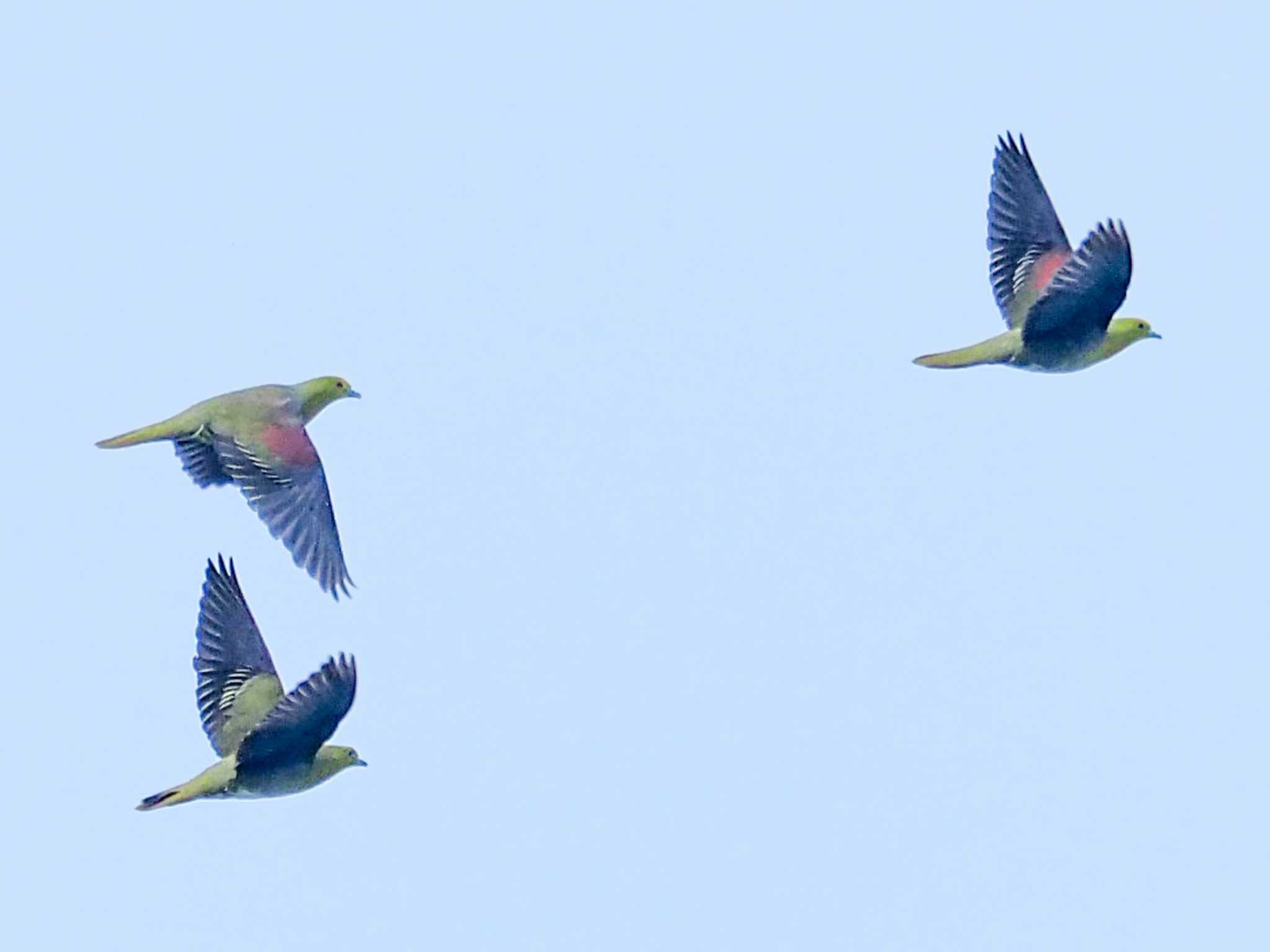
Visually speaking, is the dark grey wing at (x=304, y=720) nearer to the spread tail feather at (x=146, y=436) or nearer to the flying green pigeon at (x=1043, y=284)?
the spread tail feather at (x=146, y=436)

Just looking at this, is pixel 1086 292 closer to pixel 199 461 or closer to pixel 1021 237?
pixel 1021 237

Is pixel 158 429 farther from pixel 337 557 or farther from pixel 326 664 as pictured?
pixel 326 664

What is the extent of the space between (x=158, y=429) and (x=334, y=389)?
1.59 meters

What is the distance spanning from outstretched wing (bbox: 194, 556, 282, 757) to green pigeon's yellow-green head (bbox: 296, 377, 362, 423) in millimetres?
1743

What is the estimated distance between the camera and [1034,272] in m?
17.5

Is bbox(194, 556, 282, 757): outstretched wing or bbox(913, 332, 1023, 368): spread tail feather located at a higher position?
bbox(913, 332, 1023, 368): spread tail feather

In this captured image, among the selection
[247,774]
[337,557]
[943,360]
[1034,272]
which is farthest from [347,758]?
[1034,272]

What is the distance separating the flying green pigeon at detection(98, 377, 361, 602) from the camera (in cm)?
1619

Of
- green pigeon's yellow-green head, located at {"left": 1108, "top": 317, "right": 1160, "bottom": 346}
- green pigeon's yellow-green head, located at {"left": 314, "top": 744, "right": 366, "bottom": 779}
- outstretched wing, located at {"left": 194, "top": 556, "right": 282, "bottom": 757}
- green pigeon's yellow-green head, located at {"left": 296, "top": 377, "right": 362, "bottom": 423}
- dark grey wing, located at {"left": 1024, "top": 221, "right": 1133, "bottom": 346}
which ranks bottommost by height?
green pigeon's yellow-green head, located at {"left": 314, "top": 744, "right": 366, "bottom": 779}

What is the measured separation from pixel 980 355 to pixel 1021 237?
1.25 meters

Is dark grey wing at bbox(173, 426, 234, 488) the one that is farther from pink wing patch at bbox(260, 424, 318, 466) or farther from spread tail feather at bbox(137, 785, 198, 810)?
spread tail feather at bbox(137, 785, 198, 810)

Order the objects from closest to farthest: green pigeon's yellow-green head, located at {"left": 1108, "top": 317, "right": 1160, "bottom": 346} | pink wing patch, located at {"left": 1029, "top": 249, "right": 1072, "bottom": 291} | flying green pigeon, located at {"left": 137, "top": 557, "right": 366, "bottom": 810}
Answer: flying green pigeon, located at {"left": 137, "top": 557, "right": 366, "bottom": 810}
green pigeon's yellow-green head, located at {"left": 1108, "top": 317, "right": 1160, "bottom": 346}
pink wing patch, located at {"left": 1029, "top": 249, "right": 1072, "bottom": 291}

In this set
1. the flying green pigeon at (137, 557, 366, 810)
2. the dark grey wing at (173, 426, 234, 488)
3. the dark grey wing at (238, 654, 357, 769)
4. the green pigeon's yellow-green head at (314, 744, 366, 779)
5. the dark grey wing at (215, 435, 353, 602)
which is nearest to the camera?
the dark grey wing at (238, 654, 357, 769)

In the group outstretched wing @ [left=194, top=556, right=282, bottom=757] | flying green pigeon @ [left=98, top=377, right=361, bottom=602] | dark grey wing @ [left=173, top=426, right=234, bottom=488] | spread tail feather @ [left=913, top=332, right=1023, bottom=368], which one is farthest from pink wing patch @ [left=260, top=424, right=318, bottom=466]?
spread tail feather @ [left=913, top=332, right=1023, bottom=368]
